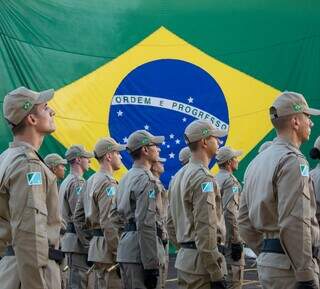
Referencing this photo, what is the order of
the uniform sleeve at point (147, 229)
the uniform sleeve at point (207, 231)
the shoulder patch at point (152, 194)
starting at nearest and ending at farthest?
the uniform sleeve at point (207, 231)
the uniform sleeve at point (147, 229)
the shoulder patch at point (152, 194)

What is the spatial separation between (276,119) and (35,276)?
1.85 metres

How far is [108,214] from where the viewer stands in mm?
7578

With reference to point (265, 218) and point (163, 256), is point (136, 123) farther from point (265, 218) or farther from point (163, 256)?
point (265, 218)

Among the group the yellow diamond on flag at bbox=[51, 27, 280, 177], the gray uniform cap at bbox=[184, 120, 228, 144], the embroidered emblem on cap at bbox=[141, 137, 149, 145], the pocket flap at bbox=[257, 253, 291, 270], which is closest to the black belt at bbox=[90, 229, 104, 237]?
the embroidered emblem on cap at bbox=[141, 137, 149, 145]

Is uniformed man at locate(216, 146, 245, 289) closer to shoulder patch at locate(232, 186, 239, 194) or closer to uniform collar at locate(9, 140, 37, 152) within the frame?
shoulder patch at locate(232, 186, 239, 194)

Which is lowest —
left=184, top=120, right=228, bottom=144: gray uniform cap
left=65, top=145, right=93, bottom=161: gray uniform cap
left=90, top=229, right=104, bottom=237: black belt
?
left=90, top=229, right=104, bottom=237: black belt

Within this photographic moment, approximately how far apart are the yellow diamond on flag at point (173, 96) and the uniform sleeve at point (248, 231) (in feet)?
28.1

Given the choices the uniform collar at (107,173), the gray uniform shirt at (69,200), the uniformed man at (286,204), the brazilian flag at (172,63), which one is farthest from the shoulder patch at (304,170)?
the brazilian flag at (172,63)

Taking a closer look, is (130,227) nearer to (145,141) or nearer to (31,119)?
(145,141)

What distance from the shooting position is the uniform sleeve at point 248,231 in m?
5.09

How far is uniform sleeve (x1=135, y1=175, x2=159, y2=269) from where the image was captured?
6.41 m

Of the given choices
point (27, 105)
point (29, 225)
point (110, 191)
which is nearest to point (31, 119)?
point (27, 105)

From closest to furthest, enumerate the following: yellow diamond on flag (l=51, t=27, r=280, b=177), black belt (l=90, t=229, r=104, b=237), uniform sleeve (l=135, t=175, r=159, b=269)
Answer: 1. uniform sleeve (l=135, t=175, r=159, b=269)
2. black belt (l=90, t=229, r=104, b=237)
3. yellow diamond on flag (l=51, t=27, r=280, b=177)

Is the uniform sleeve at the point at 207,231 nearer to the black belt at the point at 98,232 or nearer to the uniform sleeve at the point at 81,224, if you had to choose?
the black belt at the point at 98,232
